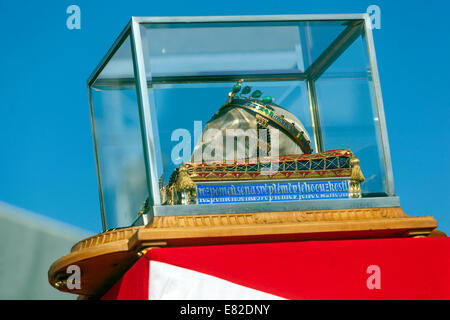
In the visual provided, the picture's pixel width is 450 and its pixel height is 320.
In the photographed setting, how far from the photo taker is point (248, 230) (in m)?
3.47

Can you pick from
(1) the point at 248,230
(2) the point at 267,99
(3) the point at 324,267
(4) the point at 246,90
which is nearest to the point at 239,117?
(2) the point at 267,99

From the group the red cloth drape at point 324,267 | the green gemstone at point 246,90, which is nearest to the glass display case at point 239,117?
the green gemstone at point 246,90

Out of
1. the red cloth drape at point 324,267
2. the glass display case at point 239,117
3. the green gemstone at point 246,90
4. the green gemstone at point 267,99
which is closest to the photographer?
the red cloth drape at point 324,267

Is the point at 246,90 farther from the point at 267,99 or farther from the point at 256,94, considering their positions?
the point at 267,99

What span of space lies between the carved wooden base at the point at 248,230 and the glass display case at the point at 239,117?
63 millimetres

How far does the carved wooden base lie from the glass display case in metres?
0.06

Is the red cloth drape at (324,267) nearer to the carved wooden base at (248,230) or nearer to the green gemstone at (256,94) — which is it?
the carved wooden base at (248,230)

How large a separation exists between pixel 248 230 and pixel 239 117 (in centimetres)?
102

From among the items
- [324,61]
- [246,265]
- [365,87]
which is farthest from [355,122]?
[246,265]

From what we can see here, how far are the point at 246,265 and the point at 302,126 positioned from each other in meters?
1.41

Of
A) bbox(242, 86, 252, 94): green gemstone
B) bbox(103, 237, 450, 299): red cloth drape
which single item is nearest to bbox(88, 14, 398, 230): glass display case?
bbox(242, 86, 252, 94): green gemstone

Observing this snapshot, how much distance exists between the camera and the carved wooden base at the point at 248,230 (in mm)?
3445

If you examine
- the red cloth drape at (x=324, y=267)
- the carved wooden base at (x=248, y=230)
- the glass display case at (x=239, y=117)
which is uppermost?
the glass display case at (x=239, y=117)

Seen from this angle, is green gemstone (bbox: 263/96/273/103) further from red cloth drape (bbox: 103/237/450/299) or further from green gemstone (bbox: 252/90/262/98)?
red cloth drape (bbox: 103/237/450/299)
